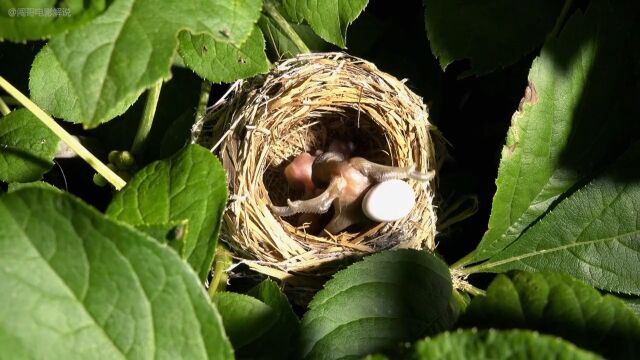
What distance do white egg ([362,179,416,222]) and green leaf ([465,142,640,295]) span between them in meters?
0.18

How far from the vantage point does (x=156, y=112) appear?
108cm

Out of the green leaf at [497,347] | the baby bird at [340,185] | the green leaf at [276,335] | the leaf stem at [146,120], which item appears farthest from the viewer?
the baby bird at [340,185]

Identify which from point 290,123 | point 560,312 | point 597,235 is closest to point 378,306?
point 560,312

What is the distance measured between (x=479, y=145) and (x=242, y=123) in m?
0.42

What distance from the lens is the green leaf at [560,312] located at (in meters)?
0.64

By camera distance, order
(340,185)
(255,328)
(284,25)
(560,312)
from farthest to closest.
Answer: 1. (340,185)
2. (284,25)
3. (255,328)
4. (560,312)

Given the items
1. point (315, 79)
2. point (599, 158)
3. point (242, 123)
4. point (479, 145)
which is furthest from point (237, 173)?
point (599, 158)

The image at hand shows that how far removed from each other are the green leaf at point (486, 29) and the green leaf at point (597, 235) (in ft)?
0.70

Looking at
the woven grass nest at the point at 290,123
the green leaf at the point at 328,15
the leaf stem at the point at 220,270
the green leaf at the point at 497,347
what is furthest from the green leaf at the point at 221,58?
the green leaf at the point at 497,347

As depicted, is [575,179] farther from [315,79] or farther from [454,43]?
[315,79]

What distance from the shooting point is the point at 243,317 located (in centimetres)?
78

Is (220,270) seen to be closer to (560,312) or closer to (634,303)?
(560,312)

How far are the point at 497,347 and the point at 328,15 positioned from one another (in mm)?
499

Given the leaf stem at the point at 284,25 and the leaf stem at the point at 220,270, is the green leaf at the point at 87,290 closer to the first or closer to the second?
the leaf stem at the point at 220,270
